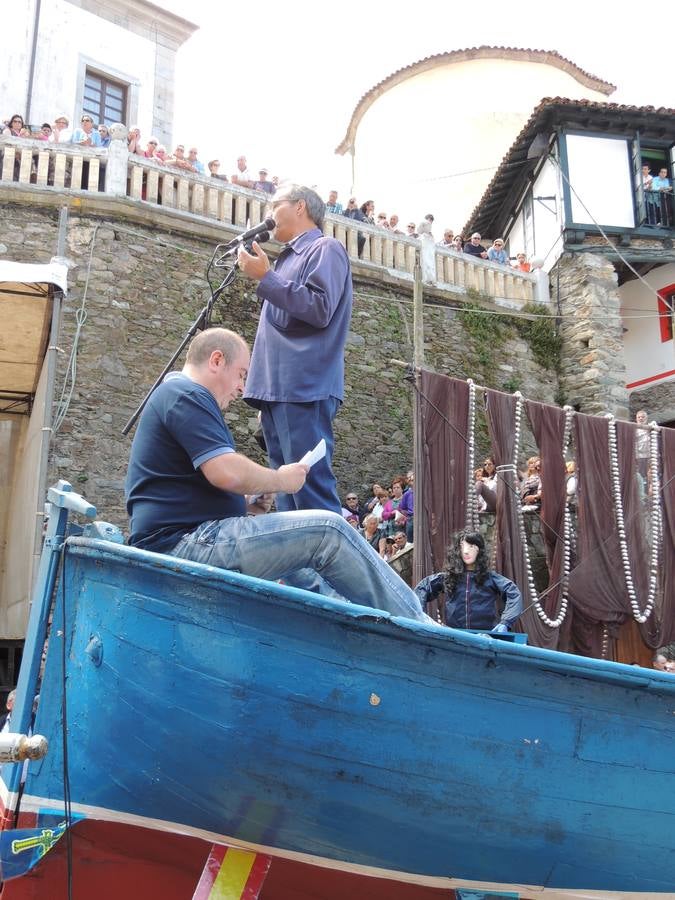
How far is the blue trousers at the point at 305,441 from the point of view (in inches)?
130

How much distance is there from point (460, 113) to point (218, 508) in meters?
21.8

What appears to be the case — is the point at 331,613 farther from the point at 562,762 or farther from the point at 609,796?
the point at 609,796

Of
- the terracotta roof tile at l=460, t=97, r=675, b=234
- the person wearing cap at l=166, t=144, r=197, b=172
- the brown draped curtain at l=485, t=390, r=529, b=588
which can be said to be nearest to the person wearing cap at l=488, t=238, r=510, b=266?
the terracotta roof tile at l=460, t=97, r=675, b=234

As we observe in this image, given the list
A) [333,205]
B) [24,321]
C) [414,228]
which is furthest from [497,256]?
[24,321]

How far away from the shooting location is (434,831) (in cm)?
269

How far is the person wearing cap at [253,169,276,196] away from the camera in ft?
44.4

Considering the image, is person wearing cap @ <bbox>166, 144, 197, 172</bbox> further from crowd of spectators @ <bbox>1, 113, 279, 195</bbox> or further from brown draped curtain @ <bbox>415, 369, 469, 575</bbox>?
brown draped curtain @ <bbox>415, 369, 469, 575</bbox>

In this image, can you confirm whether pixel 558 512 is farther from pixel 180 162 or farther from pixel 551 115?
pixel 551 115

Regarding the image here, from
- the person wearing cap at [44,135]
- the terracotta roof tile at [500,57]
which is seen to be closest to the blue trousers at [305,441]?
the person wearing cap at [44,135]

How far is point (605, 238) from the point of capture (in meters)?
16.2

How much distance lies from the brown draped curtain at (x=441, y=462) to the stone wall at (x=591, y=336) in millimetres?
6222

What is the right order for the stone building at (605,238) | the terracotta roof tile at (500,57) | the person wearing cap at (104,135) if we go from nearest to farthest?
the person wearing cap at (104,135) < the stone building at (605,238) < the terracotta roof tile at (500,57)

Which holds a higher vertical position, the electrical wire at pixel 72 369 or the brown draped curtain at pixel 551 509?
the electrical wire at pixel 72 369

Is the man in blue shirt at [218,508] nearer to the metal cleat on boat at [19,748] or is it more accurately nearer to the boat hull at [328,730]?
the boat hull at [328,730]
